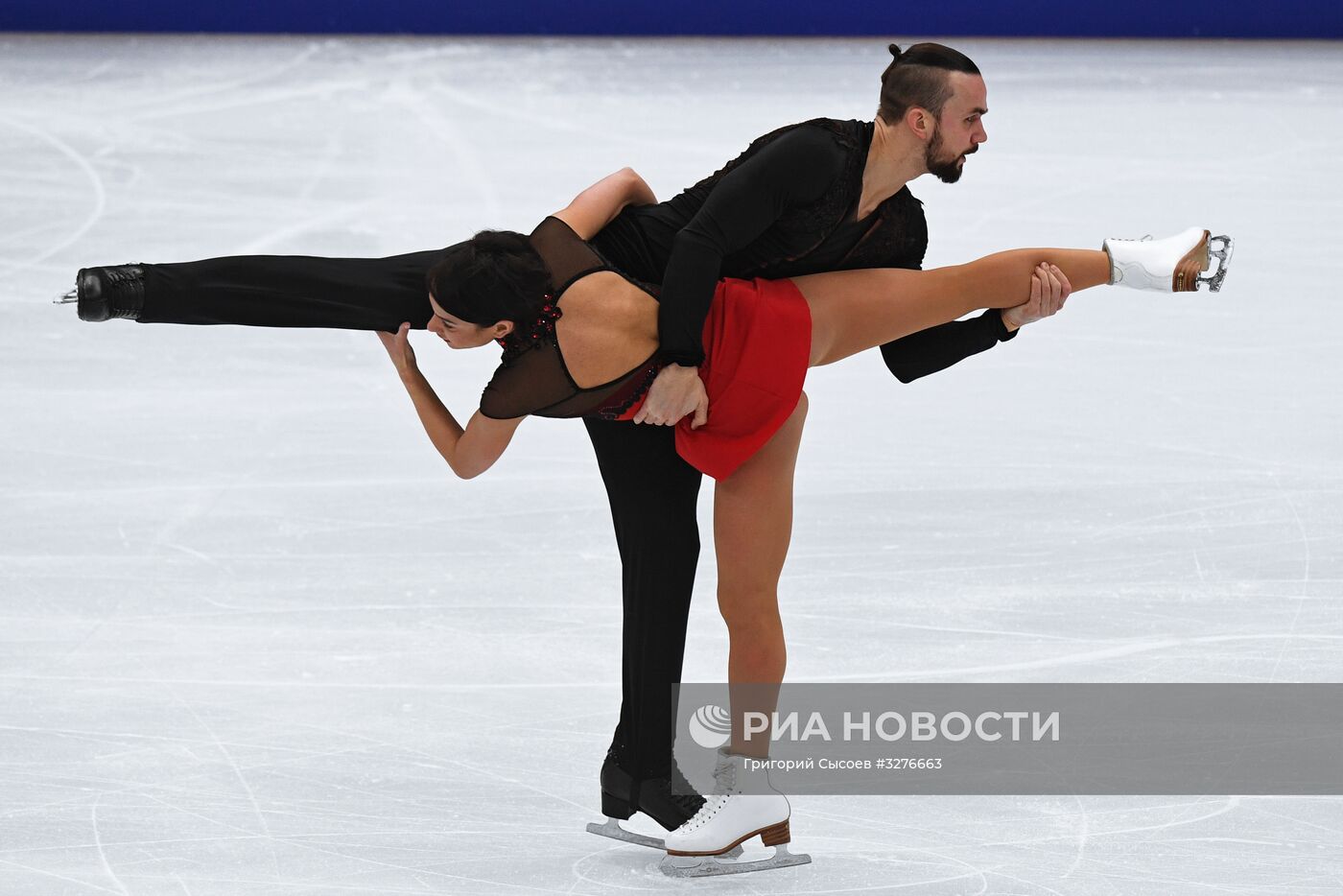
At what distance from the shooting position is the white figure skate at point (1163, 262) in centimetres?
277

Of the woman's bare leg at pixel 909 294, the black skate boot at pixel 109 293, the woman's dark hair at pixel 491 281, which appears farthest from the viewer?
the woman's bare leg at pixel 909 294

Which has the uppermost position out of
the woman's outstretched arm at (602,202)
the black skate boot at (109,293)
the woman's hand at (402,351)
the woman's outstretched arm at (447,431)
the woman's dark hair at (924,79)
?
the woman's dark hair at (924,79)

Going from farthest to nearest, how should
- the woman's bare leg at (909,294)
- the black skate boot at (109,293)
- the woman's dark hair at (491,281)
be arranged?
1. the woman's bare leg at (909,294)
2. the black skate boot at (109,293)
3. the woman's dark hair at (491,281)

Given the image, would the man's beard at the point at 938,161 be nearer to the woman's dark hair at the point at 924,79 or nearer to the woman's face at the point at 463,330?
the woman's dark hair at the point at 924,79

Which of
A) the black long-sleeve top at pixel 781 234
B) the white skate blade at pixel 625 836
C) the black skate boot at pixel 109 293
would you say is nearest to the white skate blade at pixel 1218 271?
the black long-sleeve top at pixel 781 234

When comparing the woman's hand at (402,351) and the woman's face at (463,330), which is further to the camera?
the woman's hand at (402,351)

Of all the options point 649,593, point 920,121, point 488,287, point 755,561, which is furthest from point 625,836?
point 920,121

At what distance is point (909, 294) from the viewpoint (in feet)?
8.93

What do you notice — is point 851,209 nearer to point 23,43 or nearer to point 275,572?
point 275,572

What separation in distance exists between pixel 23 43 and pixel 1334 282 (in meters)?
8.16

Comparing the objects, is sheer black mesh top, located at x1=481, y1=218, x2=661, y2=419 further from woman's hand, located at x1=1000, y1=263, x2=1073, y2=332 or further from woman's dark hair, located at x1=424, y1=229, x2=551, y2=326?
woman's hand, located at x1=1000, y1=263, x2=1073, y2=332

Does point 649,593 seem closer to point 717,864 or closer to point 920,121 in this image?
point 717,864

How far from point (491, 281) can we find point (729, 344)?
1.27ft

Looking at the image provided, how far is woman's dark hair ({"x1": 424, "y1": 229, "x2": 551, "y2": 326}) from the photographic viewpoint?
95.8 inches
